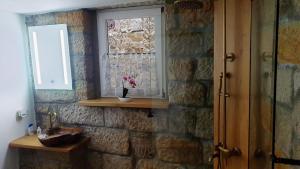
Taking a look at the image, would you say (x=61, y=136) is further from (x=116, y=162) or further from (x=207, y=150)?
(x=207, y=150)

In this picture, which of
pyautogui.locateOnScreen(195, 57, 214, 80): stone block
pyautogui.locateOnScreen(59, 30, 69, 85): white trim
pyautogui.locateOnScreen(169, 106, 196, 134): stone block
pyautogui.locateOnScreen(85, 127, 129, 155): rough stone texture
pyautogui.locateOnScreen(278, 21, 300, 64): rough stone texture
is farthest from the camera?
pyautogui.locateOnScreen(59, 30, 69, 85): white trim

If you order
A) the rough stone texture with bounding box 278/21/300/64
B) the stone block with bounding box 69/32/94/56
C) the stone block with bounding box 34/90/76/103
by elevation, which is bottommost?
the stone block with bounding box 34/90/76/103

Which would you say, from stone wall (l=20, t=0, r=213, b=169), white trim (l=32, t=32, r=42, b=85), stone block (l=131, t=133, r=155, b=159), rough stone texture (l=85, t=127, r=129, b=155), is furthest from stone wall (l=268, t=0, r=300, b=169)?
white trim (l=32, t=32, r=42, b=85)

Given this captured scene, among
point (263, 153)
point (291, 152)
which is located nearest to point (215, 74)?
point (263, 153)

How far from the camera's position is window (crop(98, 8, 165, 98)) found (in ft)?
6.79

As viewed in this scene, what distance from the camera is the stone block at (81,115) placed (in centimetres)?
225

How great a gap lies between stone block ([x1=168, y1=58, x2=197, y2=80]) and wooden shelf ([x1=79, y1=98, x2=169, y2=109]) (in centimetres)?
23

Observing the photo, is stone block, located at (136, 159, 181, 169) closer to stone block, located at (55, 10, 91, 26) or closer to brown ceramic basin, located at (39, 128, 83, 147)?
brown ceramic basin, located at (39, 128, 83, 147)

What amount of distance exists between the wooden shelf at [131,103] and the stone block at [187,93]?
0.09 m

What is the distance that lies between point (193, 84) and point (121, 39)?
80cm

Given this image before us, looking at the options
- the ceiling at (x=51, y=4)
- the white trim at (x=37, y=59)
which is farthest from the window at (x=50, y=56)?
the ceiling at (x=51, y=4)

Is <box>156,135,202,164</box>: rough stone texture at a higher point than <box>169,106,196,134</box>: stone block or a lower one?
lower

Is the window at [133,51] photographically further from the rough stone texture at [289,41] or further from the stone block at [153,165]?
the rough stone texture at [289,41]

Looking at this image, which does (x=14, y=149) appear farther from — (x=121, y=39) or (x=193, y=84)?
(x=193, y=84)
